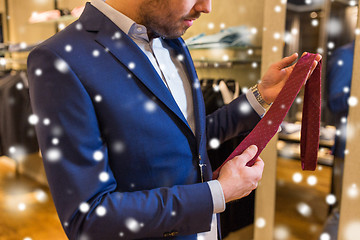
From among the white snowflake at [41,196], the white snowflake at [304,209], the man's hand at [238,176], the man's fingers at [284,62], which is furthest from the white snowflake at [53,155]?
the white snowflake at [41,196]

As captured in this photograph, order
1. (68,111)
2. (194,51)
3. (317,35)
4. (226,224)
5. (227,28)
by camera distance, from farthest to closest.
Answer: (194,51), (227,28), (226,224), (317,35), (68,111)

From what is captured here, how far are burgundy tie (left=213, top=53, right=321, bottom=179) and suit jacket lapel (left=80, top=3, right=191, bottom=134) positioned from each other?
0.18 meters

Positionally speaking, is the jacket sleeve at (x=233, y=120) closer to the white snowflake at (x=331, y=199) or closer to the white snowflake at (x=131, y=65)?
the white snowflake at (x=131, y=65)

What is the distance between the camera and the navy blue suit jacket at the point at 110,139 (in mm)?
588

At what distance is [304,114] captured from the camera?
0.81 m

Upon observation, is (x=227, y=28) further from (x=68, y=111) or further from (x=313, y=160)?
(x=68, y=111)

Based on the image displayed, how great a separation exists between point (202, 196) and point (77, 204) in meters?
0.24

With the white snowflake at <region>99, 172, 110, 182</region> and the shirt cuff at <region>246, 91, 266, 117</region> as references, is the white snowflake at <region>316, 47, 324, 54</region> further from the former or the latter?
the white snowflake at <region>99, 172, 110, 182</region>

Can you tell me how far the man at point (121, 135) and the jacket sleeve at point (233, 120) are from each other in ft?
0.59

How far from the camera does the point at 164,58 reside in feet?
2.69

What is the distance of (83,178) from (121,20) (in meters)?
0.36

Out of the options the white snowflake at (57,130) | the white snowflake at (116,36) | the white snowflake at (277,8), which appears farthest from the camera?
the white snowflake at (277,8)

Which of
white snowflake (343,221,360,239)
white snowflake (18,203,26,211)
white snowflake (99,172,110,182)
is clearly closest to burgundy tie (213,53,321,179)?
white snowflake (99,172,110,182)

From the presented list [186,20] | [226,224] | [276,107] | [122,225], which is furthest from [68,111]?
[226,224]
